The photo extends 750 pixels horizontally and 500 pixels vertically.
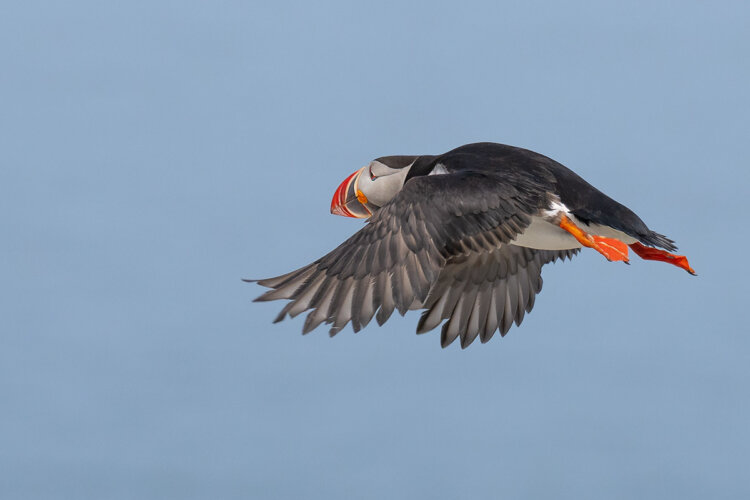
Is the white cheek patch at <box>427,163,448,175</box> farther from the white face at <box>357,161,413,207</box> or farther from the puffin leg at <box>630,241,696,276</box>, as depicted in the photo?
the puffin leg at <box>630,241,696,276</box>

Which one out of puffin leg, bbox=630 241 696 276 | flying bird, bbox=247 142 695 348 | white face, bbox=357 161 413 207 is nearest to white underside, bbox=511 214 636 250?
flying bird, bbox=247 142 695 348

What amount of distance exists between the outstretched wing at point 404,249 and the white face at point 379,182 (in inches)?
42.7

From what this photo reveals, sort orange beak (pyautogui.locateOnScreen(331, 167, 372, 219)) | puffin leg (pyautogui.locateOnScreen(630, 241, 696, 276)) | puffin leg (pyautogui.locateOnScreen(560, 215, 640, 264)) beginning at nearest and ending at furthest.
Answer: puffin leg (pyautogui.locateOnScreen(560, 215, 640, 264)) → puffin leg (pyautogui.locateOnScreen(630, 241, 696, 276)) → orange beak (pyautogui.locateOnScreen(331, 167, 372, 219))

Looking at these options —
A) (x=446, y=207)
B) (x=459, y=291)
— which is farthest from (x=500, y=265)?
(x=446, y=207)

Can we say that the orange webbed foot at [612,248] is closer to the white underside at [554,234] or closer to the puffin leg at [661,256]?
the white underside at [554,234]

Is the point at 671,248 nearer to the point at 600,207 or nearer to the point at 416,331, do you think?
the point at 600,207

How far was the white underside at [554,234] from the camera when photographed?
5.74 metres

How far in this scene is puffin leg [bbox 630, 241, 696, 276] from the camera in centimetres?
590

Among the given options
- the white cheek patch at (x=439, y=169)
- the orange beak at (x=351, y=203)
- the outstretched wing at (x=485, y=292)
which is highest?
the orange beak at (x=351, y=203)

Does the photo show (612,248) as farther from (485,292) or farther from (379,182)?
(379,182)

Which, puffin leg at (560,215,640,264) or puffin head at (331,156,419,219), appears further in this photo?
puffin head at (331,156,419,219)

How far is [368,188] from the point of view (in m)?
6.66

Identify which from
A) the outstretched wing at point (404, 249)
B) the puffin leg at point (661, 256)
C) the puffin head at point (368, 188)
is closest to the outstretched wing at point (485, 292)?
the puffin head at point (368, 188)

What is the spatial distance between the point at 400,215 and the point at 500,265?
4.43ft
